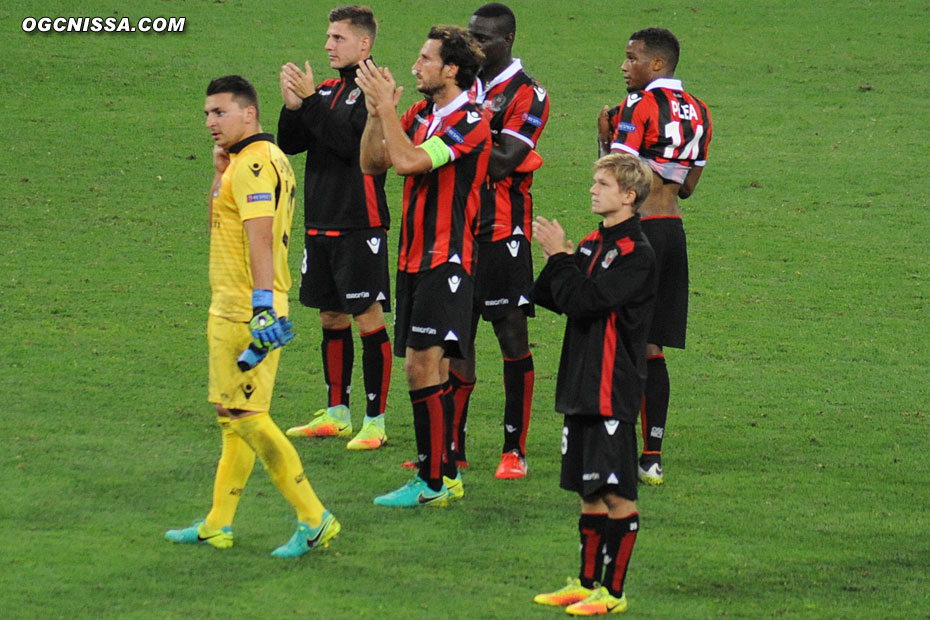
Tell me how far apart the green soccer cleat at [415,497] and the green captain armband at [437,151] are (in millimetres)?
1679

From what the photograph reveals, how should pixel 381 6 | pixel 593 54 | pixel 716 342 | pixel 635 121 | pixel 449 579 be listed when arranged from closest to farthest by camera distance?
pixel 449 579 < pixel 635 121 < pixel 716 342 < pixel 593 54 < pixel 381 6

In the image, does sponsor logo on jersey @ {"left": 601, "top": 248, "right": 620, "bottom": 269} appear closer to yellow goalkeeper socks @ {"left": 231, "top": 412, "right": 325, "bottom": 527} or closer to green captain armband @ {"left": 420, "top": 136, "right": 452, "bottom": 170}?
green captain armband @ {"left": 420, "top": 136, "right": 452, "bottom": 170}

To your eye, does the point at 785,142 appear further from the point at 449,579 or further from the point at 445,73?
the point at 449,579

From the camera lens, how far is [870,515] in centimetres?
702

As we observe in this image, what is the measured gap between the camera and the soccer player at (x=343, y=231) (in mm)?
8016

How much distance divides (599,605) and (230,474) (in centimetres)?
184

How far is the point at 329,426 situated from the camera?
8.33 metres

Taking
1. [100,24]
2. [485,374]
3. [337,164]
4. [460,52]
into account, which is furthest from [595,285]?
[100,24]

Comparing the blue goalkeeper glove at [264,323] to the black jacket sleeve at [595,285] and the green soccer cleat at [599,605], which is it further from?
the green soccer cleat at [599,605]

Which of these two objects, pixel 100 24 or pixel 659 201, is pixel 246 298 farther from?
pixel 100 24

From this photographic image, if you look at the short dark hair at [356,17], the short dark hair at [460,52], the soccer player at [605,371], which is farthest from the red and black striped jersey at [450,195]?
the short dark hair at [356,17]

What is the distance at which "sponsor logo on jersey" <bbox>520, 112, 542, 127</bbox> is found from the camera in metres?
7.55

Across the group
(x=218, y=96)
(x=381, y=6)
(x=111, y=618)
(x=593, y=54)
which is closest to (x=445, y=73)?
(x=218, y=96)

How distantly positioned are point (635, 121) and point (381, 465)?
245cm
